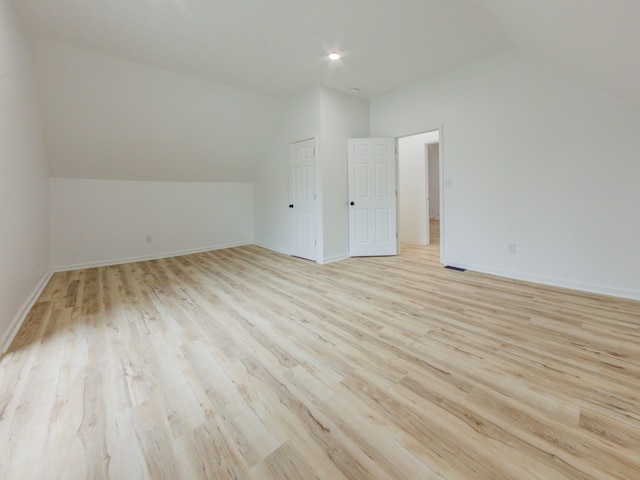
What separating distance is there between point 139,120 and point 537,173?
5240mm

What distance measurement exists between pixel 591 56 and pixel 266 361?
3431 millimetres

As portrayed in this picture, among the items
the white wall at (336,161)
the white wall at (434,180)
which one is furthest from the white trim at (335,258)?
the white wall at (434,180)

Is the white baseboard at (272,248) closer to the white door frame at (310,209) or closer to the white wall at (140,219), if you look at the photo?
the white door frame at (310,209)

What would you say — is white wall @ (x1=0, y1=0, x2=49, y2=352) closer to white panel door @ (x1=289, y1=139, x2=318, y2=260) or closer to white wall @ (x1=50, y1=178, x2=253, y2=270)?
white wall @ (x1=50, y1=178, x2=253, y2=270)

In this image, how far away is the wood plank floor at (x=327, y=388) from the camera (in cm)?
116

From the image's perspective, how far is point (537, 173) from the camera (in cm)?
325

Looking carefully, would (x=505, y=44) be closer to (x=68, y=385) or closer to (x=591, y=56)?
(x=591, y=56)

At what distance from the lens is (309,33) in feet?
9.39

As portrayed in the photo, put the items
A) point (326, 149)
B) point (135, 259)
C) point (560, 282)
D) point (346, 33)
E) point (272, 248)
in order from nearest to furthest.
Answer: point (346, 33) < point (560, 282) < point (326, 149) < point (135, 259) < point (272, 248)

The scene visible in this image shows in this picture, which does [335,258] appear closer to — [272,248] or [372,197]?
[372,197]

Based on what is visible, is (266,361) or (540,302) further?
(540,302)

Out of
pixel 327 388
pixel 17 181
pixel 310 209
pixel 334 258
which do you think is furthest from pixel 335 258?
pixel 17 181

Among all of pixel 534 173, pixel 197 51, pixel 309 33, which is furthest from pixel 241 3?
pixel 534 173

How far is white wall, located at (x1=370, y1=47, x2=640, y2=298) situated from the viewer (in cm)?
279
